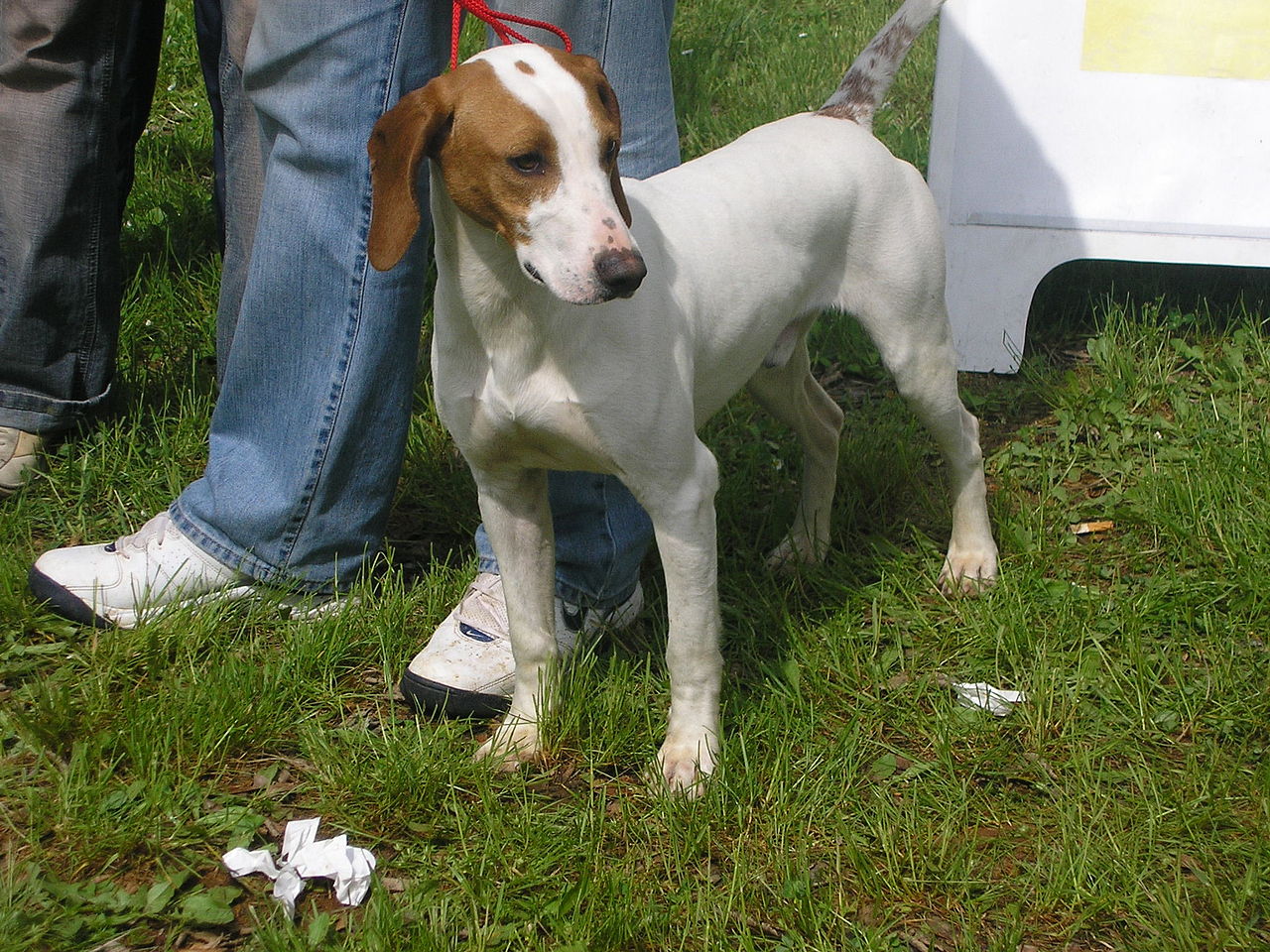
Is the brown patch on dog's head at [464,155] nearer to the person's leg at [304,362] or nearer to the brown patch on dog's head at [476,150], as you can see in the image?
the brown patch on dog's head at [476,150]

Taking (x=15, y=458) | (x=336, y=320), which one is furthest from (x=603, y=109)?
(x=15, y=458)

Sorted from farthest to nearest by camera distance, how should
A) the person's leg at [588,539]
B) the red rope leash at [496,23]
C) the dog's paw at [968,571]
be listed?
the dog's paw at [968,571] → the person's leg at [588,539] → the red rope leash at [496,23]

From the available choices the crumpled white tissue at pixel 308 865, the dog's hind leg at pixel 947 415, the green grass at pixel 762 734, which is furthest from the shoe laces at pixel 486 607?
the dog's hind leg at pixel 947 415

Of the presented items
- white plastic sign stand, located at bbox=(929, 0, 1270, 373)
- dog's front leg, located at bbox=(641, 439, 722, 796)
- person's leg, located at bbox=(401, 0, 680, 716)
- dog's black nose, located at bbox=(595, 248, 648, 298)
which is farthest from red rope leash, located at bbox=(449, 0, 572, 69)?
white plastic sign stand, located at bbox=(929, 0, 1270, 373)

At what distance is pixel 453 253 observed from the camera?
219 cm

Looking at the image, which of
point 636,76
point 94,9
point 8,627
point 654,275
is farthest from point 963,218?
point 8,627

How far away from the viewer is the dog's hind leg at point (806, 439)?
3289 mm

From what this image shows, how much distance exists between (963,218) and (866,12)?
8.62 feet

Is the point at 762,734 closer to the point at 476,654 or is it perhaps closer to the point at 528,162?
the point at 476,654

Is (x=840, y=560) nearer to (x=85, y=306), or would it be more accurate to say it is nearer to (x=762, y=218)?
(x=762, y=218)

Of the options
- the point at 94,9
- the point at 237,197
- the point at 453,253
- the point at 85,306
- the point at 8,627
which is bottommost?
the point at 8,627

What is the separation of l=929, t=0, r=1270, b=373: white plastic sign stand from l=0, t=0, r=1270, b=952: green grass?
0.48 meters

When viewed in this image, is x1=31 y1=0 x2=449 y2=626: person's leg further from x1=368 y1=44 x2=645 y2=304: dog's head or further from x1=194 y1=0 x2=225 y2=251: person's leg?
x1=368 y1=44 x2=645 y2=304: dog's head

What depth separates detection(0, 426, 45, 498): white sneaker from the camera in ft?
10.9
